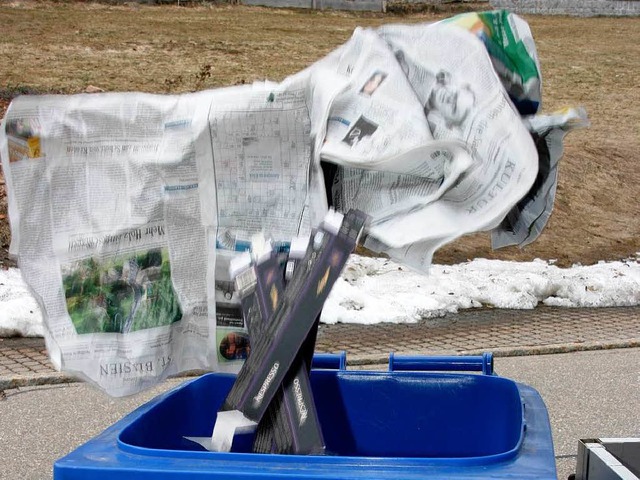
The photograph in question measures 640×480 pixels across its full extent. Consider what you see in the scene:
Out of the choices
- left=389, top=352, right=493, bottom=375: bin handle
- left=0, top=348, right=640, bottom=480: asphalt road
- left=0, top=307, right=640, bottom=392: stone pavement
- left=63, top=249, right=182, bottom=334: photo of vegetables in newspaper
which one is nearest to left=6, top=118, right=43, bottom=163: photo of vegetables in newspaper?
left=63, top=249, right=182, bottom=334: photo of vegetables in newspaper

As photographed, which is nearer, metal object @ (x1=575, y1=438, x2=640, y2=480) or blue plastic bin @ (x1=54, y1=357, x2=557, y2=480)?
metal object @ (x1=575, y1=438, x2=640, y2=480)

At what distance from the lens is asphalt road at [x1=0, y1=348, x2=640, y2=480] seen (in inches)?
161

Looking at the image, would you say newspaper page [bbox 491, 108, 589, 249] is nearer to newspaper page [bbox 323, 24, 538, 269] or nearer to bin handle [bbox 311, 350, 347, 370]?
newspaper page [bbox 323, 24, 538, 269]

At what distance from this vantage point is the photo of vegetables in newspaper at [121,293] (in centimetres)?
246

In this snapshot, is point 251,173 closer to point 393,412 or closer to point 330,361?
point 330,361

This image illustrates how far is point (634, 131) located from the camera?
11.9 meters

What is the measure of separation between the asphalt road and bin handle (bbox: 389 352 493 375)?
1.33 metres

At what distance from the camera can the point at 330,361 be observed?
9.32 ft

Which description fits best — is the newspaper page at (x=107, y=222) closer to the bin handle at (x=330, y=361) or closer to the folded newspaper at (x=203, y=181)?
the folded newspaper at (x=203, y=181)

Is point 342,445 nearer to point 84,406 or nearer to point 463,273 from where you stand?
point 84,406

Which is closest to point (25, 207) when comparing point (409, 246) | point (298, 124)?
point (298, 124)

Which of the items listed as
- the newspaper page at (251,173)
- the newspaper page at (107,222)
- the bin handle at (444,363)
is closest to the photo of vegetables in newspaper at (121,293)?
the newspaper page at (107,222)

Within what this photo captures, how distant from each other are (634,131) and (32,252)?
10.6m

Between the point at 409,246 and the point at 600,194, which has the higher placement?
the point at 409,246
